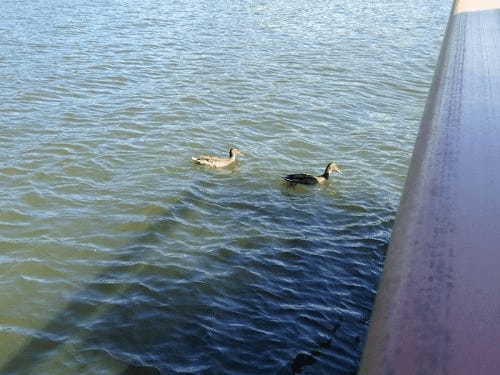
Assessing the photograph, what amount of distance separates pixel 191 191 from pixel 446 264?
29.8 ft

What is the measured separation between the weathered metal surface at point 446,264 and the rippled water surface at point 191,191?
444 cm

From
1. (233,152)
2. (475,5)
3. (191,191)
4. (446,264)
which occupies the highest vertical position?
(446,264)

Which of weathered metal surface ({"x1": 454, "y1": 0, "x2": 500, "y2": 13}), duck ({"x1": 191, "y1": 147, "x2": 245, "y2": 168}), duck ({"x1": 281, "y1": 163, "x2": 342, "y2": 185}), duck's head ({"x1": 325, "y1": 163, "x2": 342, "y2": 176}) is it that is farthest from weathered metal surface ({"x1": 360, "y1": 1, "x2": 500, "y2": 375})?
duck ({"x1": 191, "y1": 147, "x2": 245, "y2": 168})

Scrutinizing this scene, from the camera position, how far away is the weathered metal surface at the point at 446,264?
952 mm

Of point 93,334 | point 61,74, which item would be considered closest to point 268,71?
point 61,74

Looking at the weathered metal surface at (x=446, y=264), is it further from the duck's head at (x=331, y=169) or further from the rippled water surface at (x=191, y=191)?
the duck's head at (x=331, y=169)

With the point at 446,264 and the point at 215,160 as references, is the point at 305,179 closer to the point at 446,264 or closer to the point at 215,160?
the point at 215,160

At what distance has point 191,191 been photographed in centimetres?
1018

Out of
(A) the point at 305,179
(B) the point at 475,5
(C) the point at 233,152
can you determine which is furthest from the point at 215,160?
(B) the point at 475,5

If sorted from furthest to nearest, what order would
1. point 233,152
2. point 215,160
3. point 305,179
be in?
point 233,152 → point 215,160 → point 305,179

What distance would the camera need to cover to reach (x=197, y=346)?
6.24m

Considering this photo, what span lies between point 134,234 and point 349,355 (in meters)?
3.33

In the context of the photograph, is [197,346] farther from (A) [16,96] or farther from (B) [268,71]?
(B) [268,71]

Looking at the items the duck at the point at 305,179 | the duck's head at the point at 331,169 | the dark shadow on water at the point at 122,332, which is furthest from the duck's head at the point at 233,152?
the dark shadow on water at the point at 122,332
